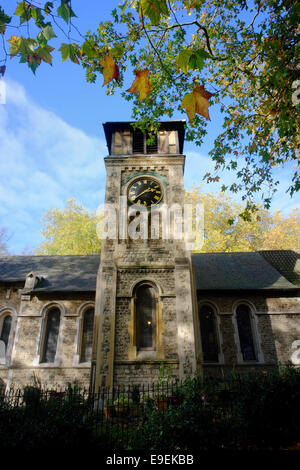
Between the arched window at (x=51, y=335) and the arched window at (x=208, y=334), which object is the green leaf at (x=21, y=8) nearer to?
the arched window at (x=208, y=334)

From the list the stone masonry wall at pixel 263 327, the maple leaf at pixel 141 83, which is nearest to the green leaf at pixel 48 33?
the maple leaf at pixel 141 83

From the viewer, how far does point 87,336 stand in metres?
14.4

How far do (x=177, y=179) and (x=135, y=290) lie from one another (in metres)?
5.86

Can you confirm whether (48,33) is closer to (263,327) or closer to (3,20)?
(3,20)

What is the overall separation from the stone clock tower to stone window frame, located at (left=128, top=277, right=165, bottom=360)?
0.11 feet

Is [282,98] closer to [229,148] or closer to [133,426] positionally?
[229,148]

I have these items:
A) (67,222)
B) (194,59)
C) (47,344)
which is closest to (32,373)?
(47,344)

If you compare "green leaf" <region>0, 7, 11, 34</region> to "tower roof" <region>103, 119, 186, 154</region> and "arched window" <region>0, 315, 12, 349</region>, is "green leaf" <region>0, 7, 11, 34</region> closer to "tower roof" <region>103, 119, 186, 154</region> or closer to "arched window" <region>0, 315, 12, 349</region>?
"tower roof" <region>103, 119, 186, 154</region>

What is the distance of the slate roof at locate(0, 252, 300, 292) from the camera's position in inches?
586

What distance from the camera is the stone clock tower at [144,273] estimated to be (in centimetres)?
1040

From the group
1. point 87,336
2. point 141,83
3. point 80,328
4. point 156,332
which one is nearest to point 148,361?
point 156,332

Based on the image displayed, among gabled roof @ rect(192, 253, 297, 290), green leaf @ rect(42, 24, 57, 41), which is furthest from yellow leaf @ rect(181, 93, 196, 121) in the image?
gabled roof @ rect(192, 253, 297, 290)

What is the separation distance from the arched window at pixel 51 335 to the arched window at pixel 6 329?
229cm

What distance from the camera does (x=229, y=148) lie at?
847cm
